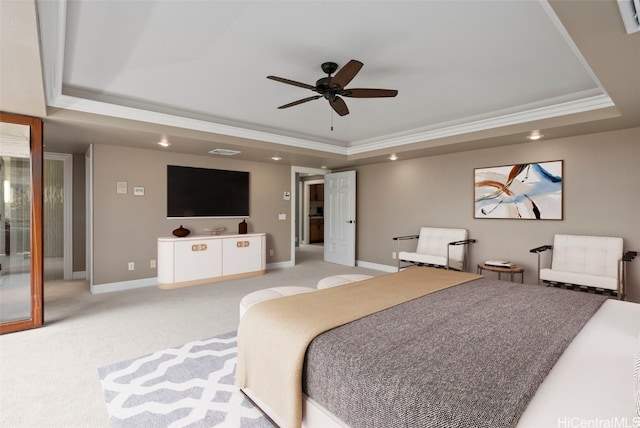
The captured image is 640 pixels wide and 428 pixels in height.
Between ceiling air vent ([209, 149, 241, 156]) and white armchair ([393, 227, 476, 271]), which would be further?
ceiling air vent ([209, 149, 241, 156])

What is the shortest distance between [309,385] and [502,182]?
4.43 meters

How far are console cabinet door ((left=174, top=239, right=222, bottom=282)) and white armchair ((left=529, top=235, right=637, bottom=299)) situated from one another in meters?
4.50

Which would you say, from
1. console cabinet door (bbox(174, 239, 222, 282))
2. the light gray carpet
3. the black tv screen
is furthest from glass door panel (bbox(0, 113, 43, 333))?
the black tv screen

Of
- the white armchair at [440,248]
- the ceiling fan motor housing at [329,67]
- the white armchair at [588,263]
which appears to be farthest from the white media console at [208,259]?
the white armchair at [588,263]

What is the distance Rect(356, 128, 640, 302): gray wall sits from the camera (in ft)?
12.5

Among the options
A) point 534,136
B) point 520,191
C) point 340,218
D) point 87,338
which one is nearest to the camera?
point 87,338

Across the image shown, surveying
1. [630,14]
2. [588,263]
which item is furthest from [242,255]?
[630,14]

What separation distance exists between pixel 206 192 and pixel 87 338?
307 cm

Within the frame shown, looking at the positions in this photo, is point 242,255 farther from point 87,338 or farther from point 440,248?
point 440,248

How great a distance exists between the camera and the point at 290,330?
1628 mm

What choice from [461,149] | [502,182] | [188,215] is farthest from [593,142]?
[188,215]

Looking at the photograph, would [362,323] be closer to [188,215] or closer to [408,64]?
[408,64]

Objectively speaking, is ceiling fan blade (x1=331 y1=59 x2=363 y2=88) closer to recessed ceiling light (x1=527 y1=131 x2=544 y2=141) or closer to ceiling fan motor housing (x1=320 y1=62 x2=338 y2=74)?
ceiling fan motor housing (x1=320 y1=62 x2=338 y2=74)

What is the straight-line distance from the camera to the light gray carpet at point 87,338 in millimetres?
1942
